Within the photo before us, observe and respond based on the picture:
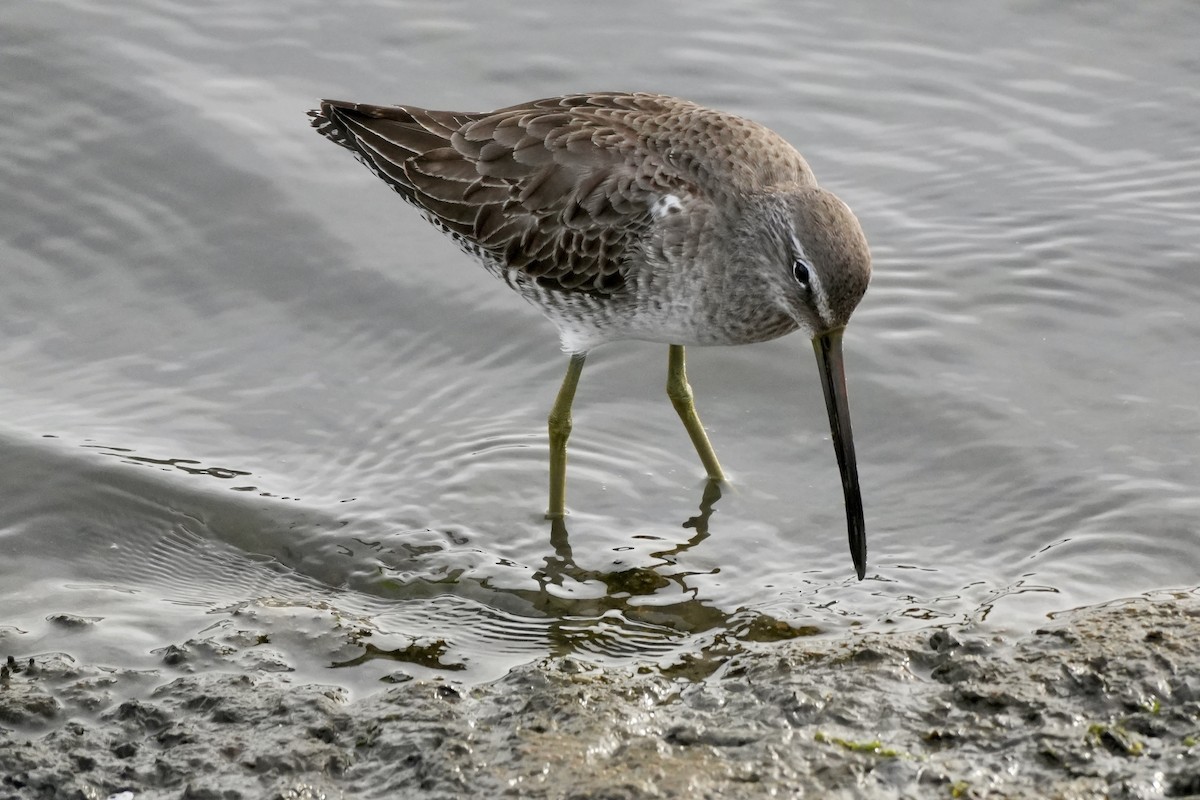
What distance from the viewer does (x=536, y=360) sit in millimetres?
8234

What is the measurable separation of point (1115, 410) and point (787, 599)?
88.6 inches

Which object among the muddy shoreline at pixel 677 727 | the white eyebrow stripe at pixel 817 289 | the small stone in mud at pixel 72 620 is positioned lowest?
the small stone in mud at pixel 72 620

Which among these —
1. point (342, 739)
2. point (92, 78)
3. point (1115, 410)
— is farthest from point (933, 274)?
point (92, 78)

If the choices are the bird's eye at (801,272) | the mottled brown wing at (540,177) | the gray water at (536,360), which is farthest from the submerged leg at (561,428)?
the bird's eye at (801,272)

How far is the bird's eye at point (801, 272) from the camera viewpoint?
19.7 feet

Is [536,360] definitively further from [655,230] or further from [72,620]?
[72,620]

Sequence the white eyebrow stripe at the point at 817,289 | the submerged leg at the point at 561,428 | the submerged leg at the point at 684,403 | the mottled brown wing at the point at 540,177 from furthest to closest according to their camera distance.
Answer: the submerged leg at the point at 684,403, the submerged leg at the point at 561,428, the mottled brown wing at the point at 540,177, the white eyebrow stripe at the point at 817,289

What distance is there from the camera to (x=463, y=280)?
8.81 m

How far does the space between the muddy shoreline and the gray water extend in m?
0.47

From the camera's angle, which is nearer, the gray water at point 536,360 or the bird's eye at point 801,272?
the bird's eye at point 801,272

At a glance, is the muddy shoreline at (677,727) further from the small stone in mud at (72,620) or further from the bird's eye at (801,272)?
the bird's eye at (801,272)

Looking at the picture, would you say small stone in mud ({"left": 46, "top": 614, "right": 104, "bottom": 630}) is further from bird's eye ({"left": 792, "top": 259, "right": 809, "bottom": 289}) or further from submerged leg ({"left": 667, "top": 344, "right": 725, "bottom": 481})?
bird's eye ({"left": 792, "top": 259, "right": 809, "bottom": 289})

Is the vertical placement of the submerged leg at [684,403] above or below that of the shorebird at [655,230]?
below

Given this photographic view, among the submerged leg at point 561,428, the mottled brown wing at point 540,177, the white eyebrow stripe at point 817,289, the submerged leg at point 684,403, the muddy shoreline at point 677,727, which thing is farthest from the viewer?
the submerged leg at point 684,403
